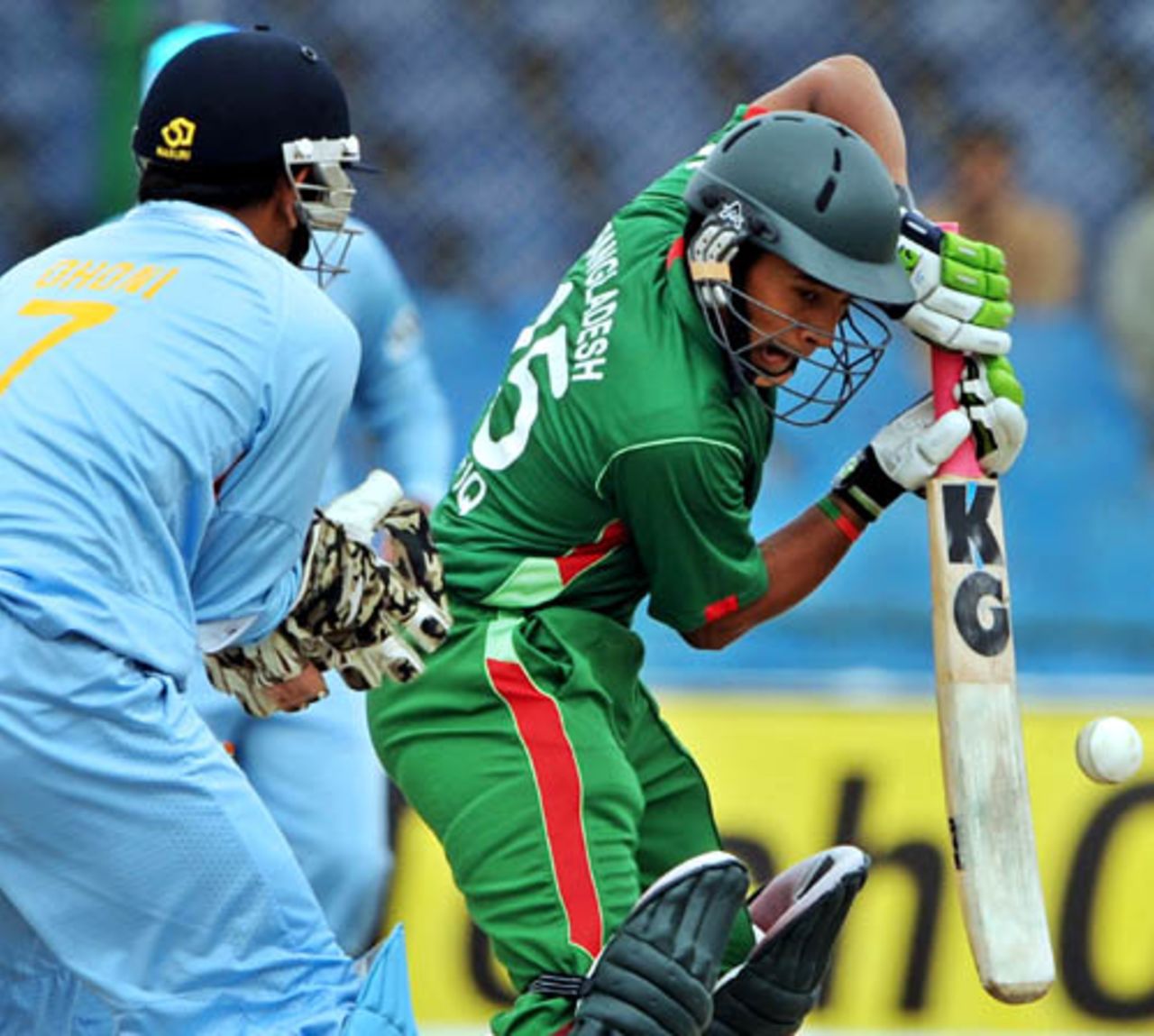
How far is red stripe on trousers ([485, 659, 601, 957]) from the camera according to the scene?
3.76 metres

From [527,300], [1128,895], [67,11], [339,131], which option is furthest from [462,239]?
[339,131]

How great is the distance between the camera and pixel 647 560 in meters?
3.90

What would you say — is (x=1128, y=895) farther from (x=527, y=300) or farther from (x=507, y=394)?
(x=507, y=394)

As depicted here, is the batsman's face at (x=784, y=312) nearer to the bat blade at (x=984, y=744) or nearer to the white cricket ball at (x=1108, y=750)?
the bat blade at (x=984, y=744)

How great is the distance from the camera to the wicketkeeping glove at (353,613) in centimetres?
347

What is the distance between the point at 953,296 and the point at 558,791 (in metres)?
1.02

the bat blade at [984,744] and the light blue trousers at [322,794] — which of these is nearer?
the bat blade at [984,744]

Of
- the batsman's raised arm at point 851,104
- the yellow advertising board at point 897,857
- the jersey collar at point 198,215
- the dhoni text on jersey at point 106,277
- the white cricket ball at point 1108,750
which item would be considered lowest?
the yellow advertising board at point 897,857

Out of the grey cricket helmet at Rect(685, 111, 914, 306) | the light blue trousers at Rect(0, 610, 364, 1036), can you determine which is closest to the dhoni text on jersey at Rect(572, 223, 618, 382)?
the grey cricket helmet at Rect(685, 111, 914, 306)

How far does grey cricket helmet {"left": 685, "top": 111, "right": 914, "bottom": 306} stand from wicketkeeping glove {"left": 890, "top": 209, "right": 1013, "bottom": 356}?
7.6 inches

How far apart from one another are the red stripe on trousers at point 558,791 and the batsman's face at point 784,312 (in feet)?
1.88

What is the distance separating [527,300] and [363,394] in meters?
1.21

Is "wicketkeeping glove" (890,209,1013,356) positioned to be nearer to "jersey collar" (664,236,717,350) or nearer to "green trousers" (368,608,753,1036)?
"jersey collar" (664,236,717,350)

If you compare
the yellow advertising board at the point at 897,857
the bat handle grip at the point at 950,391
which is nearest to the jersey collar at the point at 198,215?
the bat handle grip at the point at 950,391
